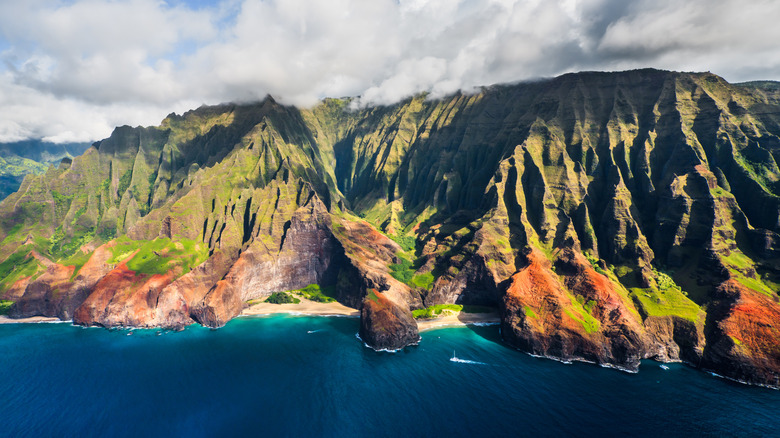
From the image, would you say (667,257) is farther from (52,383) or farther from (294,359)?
(52,383)

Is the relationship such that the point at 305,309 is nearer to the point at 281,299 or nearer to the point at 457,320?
the point at 281,299

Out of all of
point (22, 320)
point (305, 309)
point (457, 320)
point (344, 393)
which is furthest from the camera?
point (305, 309)

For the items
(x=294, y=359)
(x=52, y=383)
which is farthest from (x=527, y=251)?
(x=52, y=383)

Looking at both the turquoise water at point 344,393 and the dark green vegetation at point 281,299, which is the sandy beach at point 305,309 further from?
the turquoise water at point 344,393

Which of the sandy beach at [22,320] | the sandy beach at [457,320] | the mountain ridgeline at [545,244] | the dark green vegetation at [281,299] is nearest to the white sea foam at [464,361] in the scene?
the mountain ridgeline at [545,244]

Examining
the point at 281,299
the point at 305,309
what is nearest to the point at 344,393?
the point at 305,309

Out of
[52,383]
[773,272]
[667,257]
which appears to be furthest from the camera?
[667,257]

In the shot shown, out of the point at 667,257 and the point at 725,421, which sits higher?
the point at 667,257
